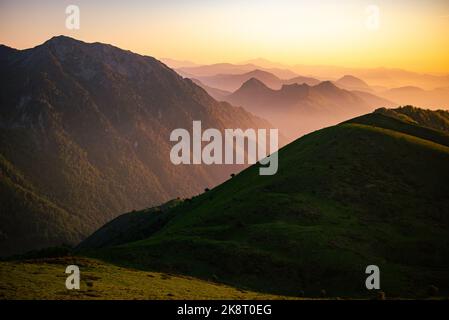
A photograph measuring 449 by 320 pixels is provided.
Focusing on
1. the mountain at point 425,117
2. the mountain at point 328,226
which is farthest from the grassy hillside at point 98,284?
the mountain at point 425,117

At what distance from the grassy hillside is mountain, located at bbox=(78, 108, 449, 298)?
5685 millimetres

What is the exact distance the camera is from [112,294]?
155ft

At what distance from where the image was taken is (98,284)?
51.2 meters

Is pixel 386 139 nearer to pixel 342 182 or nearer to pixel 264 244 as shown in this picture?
pixel 342 182

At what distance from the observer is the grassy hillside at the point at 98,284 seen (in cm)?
4612

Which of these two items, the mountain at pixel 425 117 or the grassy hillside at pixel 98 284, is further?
the mountain at pixel 425 117

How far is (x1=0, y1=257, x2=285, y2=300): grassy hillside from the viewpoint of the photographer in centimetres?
4612

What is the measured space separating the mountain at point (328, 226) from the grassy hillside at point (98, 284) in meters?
5.68

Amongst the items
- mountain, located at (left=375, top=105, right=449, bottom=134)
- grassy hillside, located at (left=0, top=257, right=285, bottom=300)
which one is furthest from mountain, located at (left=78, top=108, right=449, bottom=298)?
mountain, located at (left=375, top=105, right=449, bottom=134)

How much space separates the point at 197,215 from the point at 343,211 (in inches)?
1054

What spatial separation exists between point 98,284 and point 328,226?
37982 millimetres

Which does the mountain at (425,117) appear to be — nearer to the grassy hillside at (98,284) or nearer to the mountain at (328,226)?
the mountain at (328,226)

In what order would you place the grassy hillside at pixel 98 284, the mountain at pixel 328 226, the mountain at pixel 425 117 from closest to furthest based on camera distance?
the grassy hillside at pixel 98 284 < the mountain at pixel 328 226 < the mountain at pixel 425 117
